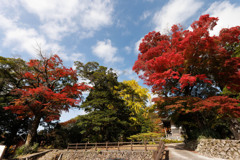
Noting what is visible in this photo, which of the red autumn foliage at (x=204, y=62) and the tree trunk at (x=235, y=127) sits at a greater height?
the red autumn foliage at (x=204, y=62)

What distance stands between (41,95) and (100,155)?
9236 millimetres

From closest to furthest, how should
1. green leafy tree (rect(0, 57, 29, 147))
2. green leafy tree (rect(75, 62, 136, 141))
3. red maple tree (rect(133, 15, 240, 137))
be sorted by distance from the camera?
red maple tree (rect(133, 15, 240, 137)) < green leafy tree (rect(0, 57, 29, 147)) < green leafy tree (rect(75, 62, 136, 141))

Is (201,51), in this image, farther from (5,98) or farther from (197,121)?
(5,98)

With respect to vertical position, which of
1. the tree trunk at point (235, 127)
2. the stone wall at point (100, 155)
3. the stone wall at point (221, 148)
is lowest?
the stone wall at point (100, 155)

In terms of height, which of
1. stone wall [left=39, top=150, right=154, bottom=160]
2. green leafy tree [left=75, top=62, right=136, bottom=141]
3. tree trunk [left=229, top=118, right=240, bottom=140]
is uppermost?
green leafy tree [left=75, top=62, right=136, bottom=141]

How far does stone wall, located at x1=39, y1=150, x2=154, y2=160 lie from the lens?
34.1 ft

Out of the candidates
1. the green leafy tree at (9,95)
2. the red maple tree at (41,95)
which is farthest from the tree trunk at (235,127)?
the green leafy tree at (9,95)

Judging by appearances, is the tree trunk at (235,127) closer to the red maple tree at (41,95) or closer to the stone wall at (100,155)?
the stone wall at (100,155)

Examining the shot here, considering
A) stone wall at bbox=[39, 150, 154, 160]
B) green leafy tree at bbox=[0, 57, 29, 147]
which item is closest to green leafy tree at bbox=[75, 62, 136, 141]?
stone wall at bbox=[39, 150, 154, 160]

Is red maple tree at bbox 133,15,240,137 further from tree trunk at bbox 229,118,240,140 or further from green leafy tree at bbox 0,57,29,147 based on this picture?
green leafy tree at bbox 0,57,29,147

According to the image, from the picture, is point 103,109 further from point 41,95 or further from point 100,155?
point 41,95

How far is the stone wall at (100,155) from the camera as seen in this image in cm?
1038

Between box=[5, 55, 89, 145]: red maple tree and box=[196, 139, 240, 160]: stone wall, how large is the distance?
41.1ft

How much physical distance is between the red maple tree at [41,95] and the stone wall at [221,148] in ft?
41.1
